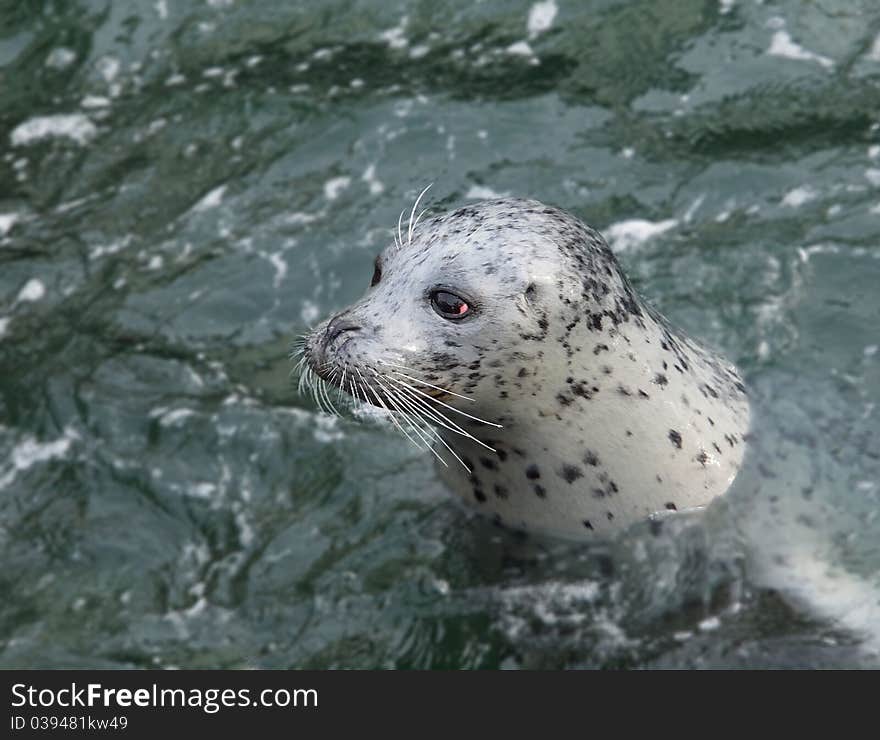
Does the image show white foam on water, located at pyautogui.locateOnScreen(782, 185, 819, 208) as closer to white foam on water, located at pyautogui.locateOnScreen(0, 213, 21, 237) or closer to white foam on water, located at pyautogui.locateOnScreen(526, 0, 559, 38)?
white foam on water, located at pyautogui.locateOnScreen(526, 0, 559, 38)

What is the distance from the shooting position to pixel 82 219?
718 centimetres

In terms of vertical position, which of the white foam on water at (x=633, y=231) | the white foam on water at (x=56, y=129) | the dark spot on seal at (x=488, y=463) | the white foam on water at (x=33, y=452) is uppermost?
the dark spot on seal at (x=488, y=463)

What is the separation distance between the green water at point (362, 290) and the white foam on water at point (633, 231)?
2cm

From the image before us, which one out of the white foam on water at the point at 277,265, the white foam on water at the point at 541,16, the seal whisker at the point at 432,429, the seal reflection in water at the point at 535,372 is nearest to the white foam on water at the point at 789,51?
the white foam on water at the point at 541,16

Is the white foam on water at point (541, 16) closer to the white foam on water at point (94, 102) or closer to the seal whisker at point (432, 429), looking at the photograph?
the white foam on water at point (94, 102)

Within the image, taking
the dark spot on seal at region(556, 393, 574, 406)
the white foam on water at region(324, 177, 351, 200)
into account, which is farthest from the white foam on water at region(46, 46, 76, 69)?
the dark spot on seal at region(556, 393, 574, 406)

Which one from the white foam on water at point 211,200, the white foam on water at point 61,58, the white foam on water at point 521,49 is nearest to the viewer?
the white foam on water at point 211,200

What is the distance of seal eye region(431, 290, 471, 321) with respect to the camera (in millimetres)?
4531

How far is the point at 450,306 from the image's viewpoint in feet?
14.9

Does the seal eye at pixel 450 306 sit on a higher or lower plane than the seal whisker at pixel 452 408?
higher

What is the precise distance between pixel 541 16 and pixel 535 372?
353cm

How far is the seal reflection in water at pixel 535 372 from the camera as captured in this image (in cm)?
454

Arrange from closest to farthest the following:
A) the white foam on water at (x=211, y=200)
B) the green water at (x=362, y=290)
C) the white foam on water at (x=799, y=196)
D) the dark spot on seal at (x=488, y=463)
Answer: the dark spot on seal at (x=488, y=463) → the green water at (x=362, y=290) → the white foam on water at (x=799, y=196) → the white foam on water at (x=211, y=200)

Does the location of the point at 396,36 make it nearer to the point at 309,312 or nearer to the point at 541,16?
the point at 541,16
